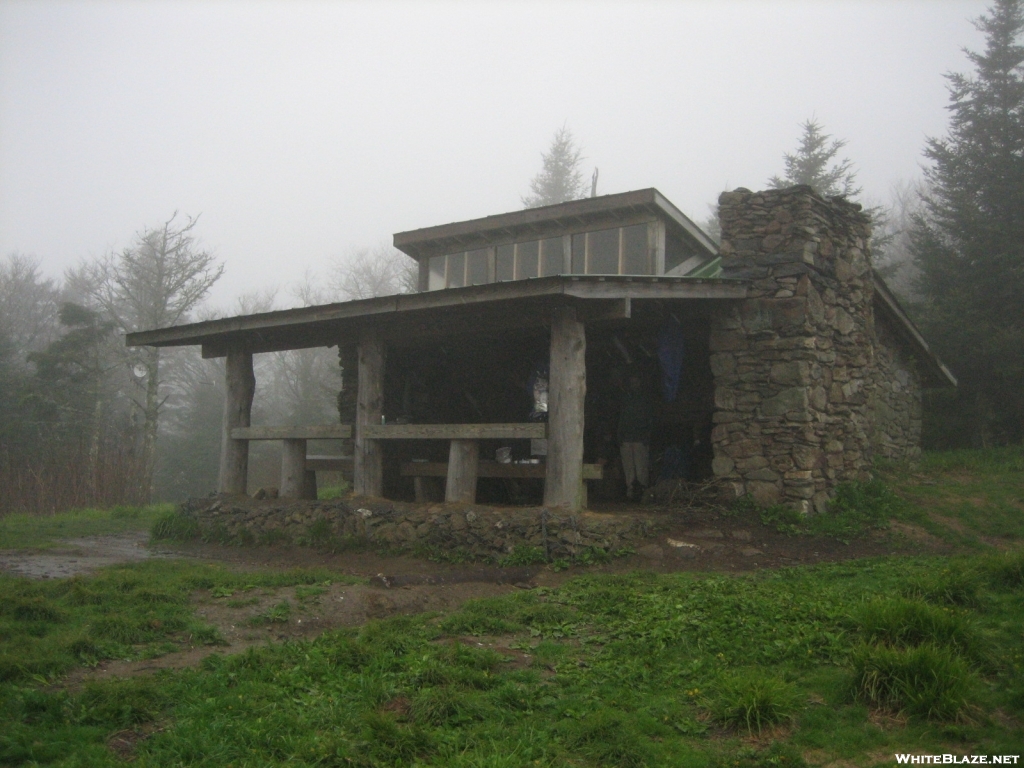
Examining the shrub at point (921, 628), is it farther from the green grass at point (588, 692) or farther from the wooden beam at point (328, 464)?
the wooden beam at point (328, 464)

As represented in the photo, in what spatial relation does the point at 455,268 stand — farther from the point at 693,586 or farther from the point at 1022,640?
the point at 1022,640

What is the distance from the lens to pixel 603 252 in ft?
42.7

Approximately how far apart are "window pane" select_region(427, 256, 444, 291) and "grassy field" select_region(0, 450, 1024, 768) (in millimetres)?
9069

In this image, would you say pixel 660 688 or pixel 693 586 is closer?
pixel 660 688

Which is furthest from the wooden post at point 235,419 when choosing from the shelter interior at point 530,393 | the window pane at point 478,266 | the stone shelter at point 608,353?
the window pane at point 478,266

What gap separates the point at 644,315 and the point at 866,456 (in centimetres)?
392

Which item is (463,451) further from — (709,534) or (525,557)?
(709,534)

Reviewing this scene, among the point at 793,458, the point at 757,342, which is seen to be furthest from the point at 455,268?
the point at 793,458

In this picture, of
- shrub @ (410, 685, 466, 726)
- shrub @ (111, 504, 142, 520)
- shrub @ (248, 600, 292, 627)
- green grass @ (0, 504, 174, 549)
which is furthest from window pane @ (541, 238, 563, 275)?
shrub @ (111, 504, 142, 520)

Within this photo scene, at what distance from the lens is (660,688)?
4.59 meters

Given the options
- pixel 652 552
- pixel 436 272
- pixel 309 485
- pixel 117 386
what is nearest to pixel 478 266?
pixel 436 272

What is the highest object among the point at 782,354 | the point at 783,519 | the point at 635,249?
the point at 635,249

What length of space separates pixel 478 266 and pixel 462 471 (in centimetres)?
540

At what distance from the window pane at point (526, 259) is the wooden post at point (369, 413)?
11.7ft
